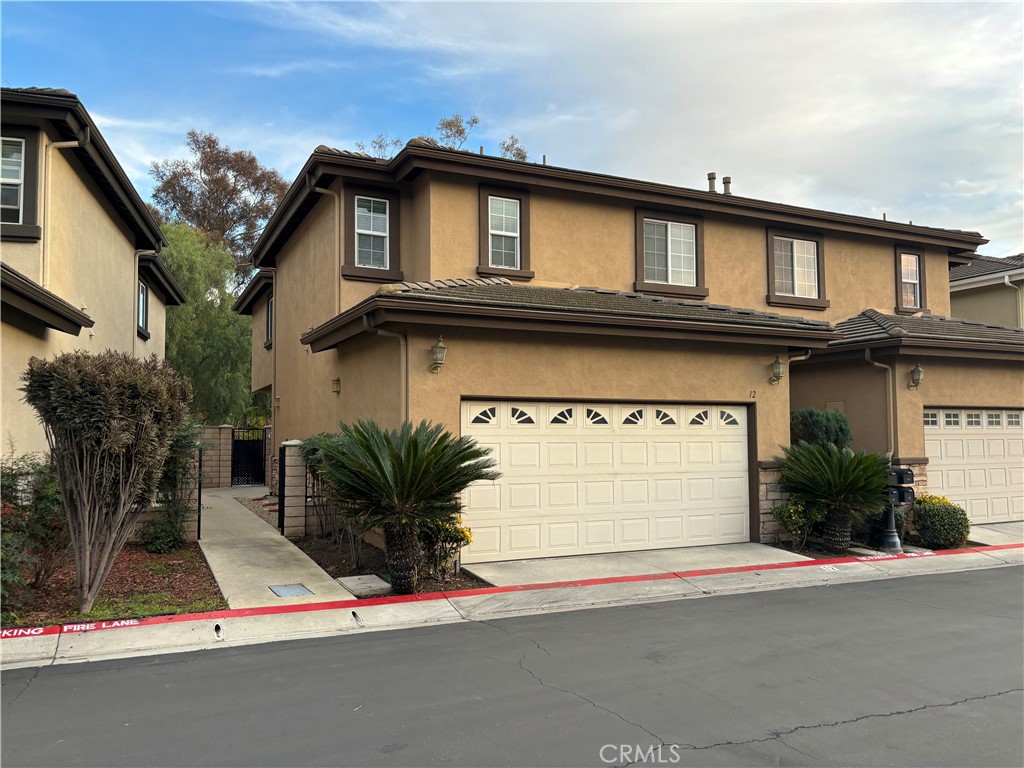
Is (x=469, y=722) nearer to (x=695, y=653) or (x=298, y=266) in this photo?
(x=695, y=653)

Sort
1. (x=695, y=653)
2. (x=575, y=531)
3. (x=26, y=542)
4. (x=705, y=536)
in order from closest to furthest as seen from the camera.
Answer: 1. (x=695, y=653)
2. (x=26, y=542)
3. (x=575, y=531)
4. (x=705, y=536)

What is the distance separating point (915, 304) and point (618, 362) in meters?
10.9

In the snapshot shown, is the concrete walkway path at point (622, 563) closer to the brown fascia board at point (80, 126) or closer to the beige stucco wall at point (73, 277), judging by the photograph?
the beige stucco wall at point (73, 277)

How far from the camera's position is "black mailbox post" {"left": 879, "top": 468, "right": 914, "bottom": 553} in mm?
12211

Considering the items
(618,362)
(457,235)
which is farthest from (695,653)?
(457,235)

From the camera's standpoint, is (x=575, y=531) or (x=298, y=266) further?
(x=298, y=266)

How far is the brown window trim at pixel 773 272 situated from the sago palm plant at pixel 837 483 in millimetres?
5066

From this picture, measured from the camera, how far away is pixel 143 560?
402 inches

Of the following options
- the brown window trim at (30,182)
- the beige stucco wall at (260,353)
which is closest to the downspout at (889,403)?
the brown window trim at (30,182)

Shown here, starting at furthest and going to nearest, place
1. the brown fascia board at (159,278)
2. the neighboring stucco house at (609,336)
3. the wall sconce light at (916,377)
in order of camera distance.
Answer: the brown fascia board at (159,278), the wall sconce light at (916,377), the neighboring stucco house at (609,336)

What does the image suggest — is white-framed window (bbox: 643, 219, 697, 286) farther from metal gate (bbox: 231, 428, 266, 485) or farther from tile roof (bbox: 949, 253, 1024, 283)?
metal gate (bbox: 231, 428, 266, 485)

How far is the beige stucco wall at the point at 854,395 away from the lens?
1394cm

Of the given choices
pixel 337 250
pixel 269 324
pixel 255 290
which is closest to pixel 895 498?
pixel 337 250

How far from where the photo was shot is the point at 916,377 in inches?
539
